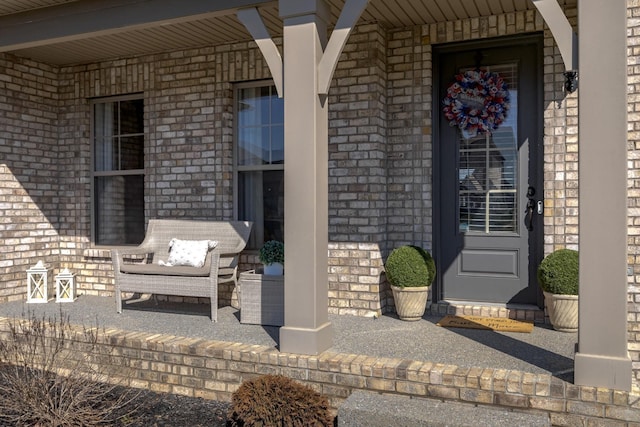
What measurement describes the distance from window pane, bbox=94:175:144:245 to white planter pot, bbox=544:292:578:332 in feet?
13.9

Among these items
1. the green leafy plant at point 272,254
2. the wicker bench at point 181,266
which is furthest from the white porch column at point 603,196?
the wicker bench at point 181,266

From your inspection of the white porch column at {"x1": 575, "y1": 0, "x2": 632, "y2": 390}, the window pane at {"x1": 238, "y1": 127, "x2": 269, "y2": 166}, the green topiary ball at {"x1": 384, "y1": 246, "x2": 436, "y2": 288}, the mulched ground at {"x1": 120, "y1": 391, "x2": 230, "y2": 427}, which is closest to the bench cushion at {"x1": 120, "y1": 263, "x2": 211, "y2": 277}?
the mulched ground at {"x1": 120, "y1": 391, "x2": 230, "y2": 427}

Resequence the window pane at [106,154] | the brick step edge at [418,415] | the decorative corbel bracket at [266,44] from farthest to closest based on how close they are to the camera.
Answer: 1. the window pane at [106,154]
2. the decorative corbel bracket at [266,44]
3. the brick step edge at [418,415]

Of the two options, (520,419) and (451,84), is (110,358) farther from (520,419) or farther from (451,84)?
(451,84)

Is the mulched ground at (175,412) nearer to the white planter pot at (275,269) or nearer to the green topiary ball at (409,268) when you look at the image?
the white planter pot at (275,269)

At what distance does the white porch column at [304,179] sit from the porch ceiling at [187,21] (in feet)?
1.51

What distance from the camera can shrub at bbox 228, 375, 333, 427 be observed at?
3018 millimetres

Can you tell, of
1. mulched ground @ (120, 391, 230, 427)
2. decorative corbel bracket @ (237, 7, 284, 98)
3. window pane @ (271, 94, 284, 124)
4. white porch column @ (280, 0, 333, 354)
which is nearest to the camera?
mulched ground @ (120, 391, 230, 427)

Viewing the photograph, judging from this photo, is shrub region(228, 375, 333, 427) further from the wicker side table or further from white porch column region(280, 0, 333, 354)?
the wicker side table

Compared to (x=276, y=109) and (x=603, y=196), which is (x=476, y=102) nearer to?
(x=276, y=109)

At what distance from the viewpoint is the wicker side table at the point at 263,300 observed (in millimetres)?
4641

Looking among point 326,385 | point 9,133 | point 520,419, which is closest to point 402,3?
point 326,385

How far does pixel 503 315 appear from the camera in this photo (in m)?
4.89

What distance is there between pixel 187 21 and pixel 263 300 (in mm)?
2275
